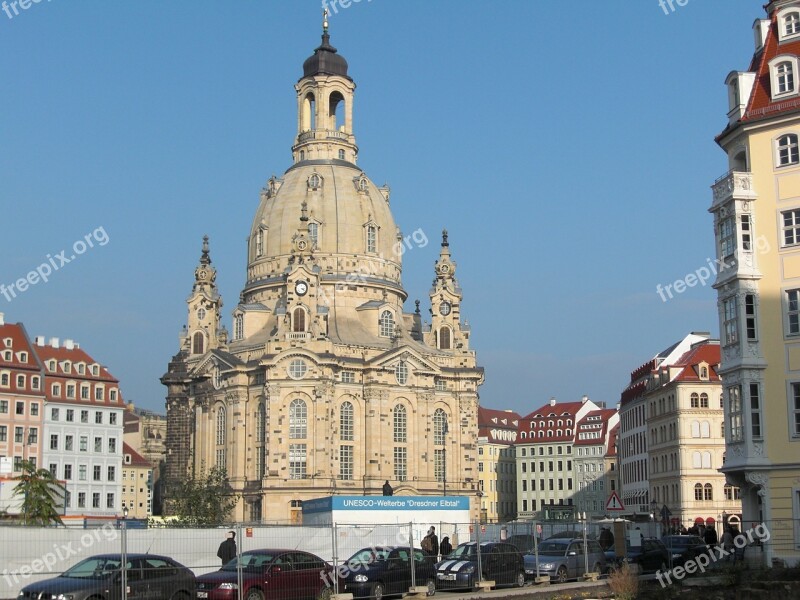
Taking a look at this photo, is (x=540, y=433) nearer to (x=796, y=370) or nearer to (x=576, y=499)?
(x=576, y=499)

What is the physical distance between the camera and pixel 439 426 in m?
117

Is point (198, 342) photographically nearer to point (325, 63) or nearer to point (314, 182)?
point (314, 182)

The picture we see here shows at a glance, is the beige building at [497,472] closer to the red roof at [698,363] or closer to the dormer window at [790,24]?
the red roof at [698,363]

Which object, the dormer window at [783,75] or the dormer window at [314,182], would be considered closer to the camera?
the dormer window at [783,75]

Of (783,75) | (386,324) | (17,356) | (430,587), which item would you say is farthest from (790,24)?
(386,324)

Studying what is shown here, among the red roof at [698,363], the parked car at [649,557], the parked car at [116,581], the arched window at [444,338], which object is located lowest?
the parked car at [649,557]

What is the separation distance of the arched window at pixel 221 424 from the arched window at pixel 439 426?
20434 millimetres

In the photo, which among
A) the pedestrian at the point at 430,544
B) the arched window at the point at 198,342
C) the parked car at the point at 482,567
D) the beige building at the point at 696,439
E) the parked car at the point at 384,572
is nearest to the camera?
the parked car at the point at 384,572

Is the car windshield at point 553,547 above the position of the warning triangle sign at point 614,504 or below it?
below

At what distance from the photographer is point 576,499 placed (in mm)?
148750

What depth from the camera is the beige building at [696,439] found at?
95.6 meters

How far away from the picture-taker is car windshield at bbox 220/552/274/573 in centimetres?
3341

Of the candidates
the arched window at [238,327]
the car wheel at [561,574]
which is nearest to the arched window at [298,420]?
the arched window at [238,327]

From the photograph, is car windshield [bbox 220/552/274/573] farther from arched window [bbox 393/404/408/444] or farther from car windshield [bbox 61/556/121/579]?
arched window [bbox 393/404/408/444]
